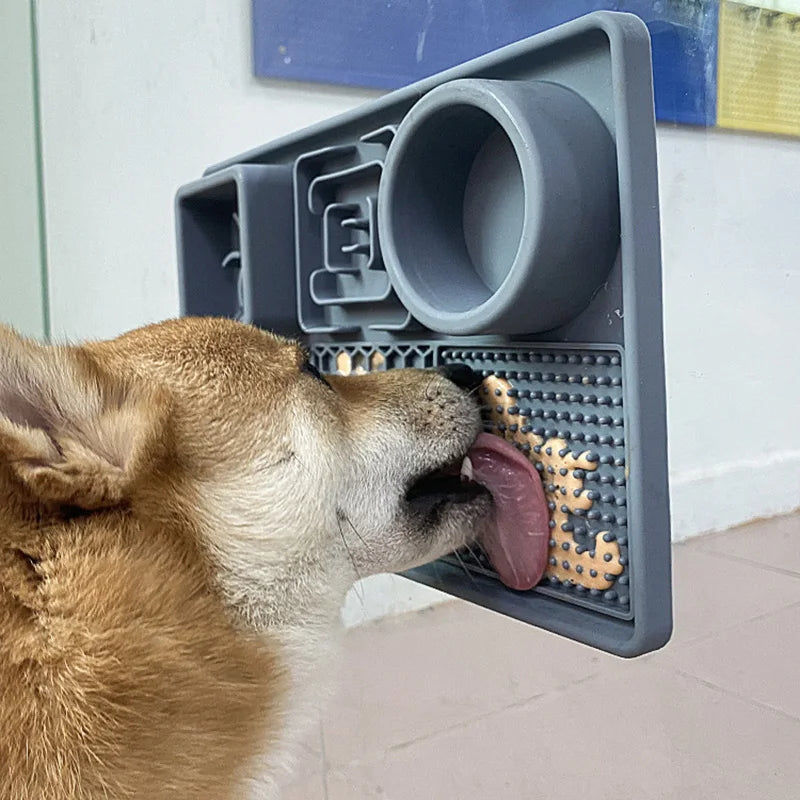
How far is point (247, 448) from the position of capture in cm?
64

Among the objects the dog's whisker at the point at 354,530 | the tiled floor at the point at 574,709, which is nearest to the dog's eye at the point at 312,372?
the dog's whisker at the point at 354,530

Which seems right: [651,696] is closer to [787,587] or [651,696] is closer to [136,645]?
[787,587]

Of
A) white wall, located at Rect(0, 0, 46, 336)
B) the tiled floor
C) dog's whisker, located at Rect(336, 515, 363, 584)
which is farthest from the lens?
white wall, located at Rect(0, 0, 46, 336)

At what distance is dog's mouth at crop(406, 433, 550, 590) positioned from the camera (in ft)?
2.24

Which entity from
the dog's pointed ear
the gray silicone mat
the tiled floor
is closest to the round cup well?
the gray silicone mat

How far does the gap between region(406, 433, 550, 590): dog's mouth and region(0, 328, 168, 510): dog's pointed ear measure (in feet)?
0.80

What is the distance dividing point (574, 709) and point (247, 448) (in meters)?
0.70

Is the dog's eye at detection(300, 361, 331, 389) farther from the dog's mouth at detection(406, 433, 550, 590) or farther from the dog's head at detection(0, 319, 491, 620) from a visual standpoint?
the dog's mouth at detection(406, 433, 550, 590)

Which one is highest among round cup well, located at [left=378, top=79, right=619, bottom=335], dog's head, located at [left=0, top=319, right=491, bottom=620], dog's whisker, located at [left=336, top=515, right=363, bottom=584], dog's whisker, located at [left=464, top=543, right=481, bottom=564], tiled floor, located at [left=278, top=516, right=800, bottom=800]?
round cup well, located at [left=378, top=79, right=619, bottom=335]

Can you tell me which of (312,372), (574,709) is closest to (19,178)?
(312,372)

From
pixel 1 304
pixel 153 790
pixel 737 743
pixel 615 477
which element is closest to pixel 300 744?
pixel 153 790

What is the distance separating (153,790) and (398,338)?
18.0 inches

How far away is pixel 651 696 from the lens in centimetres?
112

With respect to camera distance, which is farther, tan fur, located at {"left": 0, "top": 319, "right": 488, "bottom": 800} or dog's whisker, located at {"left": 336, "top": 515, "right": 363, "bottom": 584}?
dog's whisker, located at {"left": 336, "top": 515, "right": 363, "bottom": 584}
